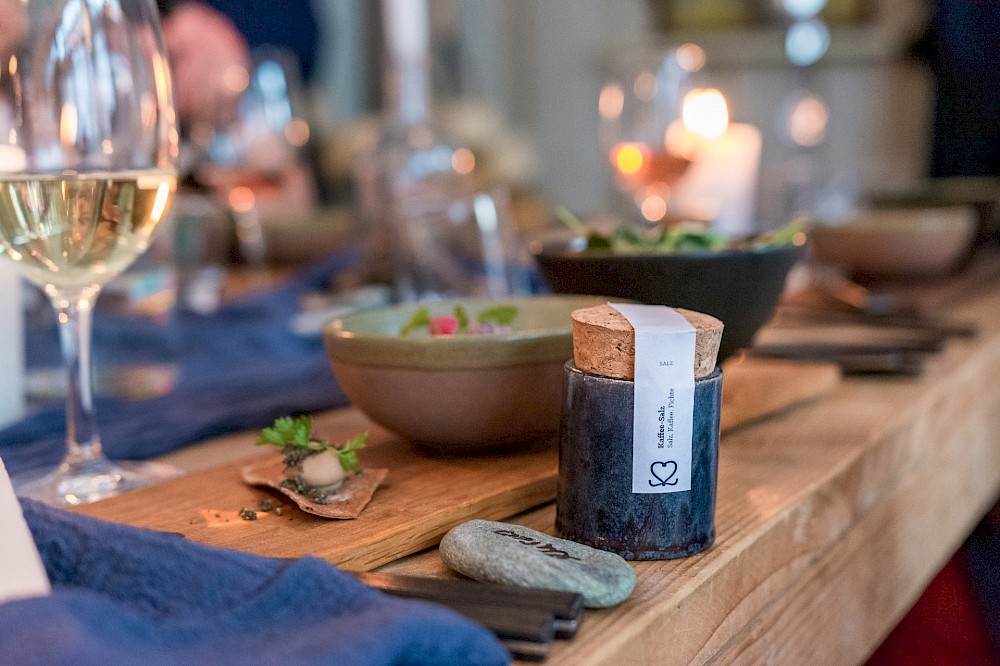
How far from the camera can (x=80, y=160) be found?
59cm

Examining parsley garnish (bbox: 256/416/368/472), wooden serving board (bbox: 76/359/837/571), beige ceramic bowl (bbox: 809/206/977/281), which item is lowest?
wooden serving board (bbox: 76/359/837/571)

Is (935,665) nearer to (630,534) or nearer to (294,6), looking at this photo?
(630,534)

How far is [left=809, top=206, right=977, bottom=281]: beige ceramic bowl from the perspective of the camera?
4.30 feet

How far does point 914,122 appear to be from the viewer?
3080mm

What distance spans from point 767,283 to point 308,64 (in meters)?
2.86

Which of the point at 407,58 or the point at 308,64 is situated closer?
the point at 407,58

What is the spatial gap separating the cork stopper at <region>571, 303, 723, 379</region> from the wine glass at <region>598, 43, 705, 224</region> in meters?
0.81

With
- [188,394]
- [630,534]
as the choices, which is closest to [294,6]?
[188,394]

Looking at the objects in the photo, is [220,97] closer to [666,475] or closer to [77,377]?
[77,377]

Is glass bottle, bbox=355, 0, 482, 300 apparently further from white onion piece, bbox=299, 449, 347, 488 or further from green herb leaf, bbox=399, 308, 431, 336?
white onion piece, bbox=299, 449, 347, 488

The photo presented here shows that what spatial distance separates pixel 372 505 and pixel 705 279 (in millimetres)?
294

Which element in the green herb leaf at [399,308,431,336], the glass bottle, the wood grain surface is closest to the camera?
the wood grain surface

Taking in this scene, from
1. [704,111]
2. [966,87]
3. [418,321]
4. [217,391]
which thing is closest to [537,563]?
[418,321]

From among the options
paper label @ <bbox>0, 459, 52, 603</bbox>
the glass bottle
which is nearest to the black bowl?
paper label @ <bbox>0, 459, 52, 603</bbox>
